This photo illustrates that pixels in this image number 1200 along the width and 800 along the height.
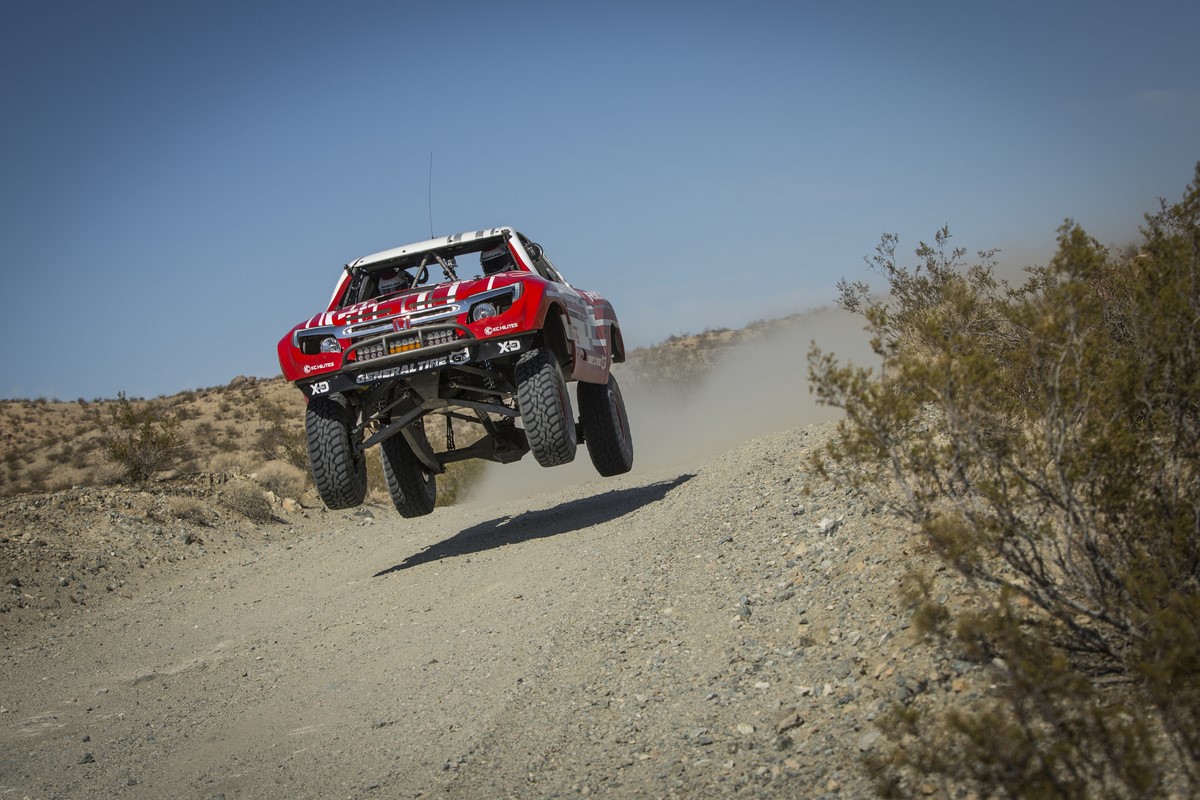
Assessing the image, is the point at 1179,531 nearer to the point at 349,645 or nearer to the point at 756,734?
the point at 756,734

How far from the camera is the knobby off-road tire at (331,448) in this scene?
8398 mm

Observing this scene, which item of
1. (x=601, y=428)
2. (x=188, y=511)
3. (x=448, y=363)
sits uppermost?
(x=448, y=363)

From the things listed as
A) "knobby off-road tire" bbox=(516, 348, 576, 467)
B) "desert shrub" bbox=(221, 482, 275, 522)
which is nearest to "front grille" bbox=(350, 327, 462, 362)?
"knobby off-road tire" bbox=(516, 348, 576, 467)

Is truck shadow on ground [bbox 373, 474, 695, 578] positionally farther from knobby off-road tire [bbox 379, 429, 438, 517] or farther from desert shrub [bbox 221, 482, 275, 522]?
desert shrub [bbox 221, 482, 275, 522]

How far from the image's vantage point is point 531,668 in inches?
207

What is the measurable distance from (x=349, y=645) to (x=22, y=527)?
7468 millimetres

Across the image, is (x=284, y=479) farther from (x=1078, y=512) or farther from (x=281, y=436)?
(x=1078, y=512)

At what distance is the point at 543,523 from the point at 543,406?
261cm

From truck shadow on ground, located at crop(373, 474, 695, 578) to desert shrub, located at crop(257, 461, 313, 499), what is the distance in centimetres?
614

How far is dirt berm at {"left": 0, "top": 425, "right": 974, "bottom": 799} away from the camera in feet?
12.6

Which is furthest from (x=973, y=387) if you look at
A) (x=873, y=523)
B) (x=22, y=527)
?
(x=22, y=527)

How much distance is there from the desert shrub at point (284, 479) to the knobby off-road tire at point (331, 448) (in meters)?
7.88

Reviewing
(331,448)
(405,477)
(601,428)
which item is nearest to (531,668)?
(331,448)

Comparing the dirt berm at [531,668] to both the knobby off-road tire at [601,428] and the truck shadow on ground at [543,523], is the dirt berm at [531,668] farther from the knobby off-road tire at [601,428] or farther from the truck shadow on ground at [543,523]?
the knobby off-road tire at [601,428]
